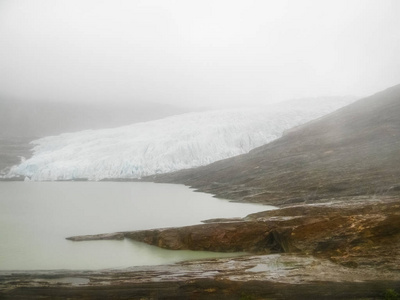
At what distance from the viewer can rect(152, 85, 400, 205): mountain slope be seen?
2777 cm

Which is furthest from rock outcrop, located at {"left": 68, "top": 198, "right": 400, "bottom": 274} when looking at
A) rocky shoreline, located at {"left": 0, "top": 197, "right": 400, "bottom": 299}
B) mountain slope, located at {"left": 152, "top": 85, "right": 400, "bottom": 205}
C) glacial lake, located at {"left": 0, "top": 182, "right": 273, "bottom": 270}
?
mountain slope, located at {"left": 152, "top": 85, "right": 400, "bottom": 205}

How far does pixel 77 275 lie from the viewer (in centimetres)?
1087

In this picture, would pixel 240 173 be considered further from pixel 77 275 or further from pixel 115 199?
pixel 77 275

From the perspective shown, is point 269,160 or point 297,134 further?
point 297,134

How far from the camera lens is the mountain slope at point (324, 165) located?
91.1 feet

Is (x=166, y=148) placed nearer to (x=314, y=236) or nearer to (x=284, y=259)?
(x=314, y=236)

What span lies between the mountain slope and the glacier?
367 inches

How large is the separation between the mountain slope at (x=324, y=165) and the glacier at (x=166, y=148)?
30.6 ft

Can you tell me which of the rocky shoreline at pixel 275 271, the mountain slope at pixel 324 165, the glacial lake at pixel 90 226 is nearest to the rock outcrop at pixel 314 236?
the rocky shoreline at pixel 275 271

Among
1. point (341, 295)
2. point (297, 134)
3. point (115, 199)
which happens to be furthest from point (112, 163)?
point (341, 295)

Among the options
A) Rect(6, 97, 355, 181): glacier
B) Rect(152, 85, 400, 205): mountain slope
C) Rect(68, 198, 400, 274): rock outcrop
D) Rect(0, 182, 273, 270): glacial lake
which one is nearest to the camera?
Rect(68, 198, 400, 274): rock outcrop

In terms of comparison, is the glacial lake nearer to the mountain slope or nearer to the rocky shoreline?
the rocky shoreline

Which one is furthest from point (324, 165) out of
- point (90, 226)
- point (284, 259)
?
point (284, 259)

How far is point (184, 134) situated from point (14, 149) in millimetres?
54799
